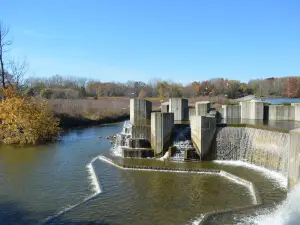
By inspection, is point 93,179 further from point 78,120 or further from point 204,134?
point 78,120

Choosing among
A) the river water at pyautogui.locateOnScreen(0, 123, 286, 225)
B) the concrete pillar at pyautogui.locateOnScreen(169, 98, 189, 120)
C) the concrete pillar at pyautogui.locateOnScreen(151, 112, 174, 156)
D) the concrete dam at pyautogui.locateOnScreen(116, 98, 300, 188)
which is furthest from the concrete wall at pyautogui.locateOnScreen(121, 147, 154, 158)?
the concrete pillar at pyautogui.locateOnScreen(169, 98, 189, 120)

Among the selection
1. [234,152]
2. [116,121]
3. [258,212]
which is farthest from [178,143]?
[116,121]

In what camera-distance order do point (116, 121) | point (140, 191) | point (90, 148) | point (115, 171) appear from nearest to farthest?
point (140, 191) → point (115, 171) → point (90, 148) → point (116, 121)

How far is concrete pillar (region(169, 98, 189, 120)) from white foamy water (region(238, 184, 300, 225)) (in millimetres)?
15268

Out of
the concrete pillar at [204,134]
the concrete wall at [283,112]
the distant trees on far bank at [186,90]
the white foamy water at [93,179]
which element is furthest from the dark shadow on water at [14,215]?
the distant trees on far bank at [186,90]

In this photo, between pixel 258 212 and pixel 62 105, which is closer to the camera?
pixel 258 212

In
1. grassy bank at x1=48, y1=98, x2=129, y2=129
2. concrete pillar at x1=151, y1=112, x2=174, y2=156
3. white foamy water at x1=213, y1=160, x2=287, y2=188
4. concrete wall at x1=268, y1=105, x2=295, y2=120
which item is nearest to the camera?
white foamy water at x1=213, y1=160, x2=287, y2=188

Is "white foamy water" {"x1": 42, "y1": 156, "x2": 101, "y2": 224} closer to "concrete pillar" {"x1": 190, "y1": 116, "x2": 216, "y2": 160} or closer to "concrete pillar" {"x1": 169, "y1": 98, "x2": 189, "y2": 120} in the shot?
"concrete pillar" {"x1": 190, "y1": 116, "x2": 216, "y2": 160}

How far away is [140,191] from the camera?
34.7 ft

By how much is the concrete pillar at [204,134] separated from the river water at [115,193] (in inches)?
37.8

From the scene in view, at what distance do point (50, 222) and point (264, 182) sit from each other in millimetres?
8100

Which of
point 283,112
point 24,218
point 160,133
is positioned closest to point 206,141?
point 160,133

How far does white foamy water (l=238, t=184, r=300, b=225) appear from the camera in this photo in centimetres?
738

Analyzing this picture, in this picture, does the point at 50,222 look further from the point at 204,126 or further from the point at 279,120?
the point at 279,120
